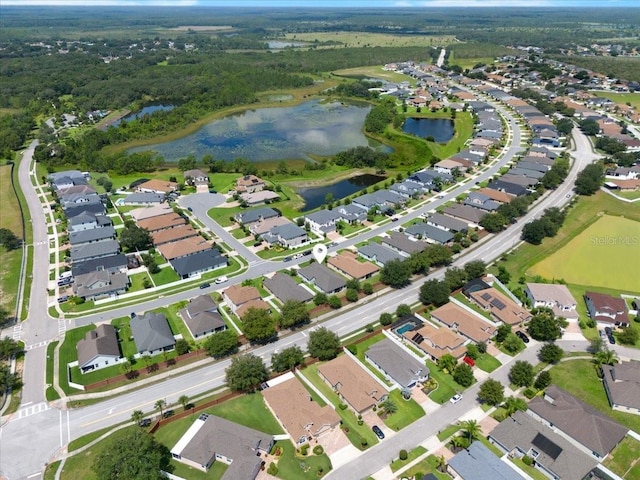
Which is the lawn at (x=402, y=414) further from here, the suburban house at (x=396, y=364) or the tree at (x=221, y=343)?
the tree at (x=221, y=343)

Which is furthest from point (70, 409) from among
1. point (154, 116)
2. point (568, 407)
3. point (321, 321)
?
point (154, 116)

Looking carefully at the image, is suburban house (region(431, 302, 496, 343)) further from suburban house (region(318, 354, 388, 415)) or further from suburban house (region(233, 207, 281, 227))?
suburban house (region(233, 207, 281, 227))

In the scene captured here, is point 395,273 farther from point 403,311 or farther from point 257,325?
point 257,325

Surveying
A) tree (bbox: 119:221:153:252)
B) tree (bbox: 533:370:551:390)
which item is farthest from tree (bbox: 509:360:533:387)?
tree (bbox: 119:221:153:252)

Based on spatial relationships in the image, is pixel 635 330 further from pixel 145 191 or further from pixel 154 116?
pixel 154 116

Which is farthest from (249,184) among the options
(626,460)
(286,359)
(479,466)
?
(626,460)

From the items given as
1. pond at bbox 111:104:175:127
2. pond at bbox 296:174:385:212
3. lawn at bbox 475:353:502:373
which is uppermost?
pond at bbox 111:104:175:127
